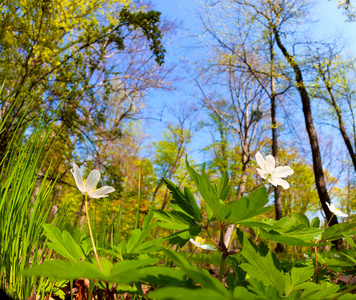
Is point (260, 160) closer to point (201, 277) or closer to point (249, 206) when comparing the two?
point (249, 206)

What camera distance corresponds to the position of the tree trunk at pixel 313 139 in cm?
646

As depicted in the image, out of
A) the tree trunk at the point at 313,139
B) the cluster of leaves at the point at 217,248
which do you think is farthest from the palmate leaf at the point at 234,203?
the tree trunk at the point at 313,139

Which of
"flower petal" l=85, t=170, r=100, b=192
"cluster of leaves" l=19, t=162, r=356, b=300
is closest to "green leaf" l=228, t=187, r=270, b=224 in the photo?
"cluster of leaves" l=19, t=162, r=356, b=300

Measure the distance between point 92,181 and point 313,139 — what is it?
26.0ft

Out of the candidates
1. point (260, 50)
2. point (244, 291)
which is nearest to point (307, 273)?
point (244, 291)

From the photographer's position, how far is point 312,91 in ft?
28.9

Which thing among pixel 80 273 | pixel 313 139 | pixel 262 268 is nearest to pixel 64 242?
pixel 80 273

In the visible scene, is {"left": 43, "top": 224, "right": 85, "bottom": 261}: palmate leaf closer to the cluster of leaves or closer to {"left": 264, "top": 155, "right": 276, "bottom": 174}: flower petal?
the cluster of leaves

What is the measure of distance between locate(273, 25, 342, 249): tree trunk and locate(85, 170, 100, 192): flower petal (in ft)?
20.9

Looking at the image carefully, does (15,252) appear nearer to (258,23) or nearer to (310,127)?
(310,127)

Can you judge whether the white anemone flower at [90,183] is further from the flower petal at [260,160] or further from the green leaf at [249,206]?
the flower petal at [260,160]

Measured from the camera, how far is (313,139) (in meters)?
7.23

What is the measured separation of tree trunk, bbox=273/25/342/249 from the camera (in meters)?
6.46

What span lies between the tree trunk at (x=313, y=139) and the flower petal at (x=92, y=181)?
20.9 feet
